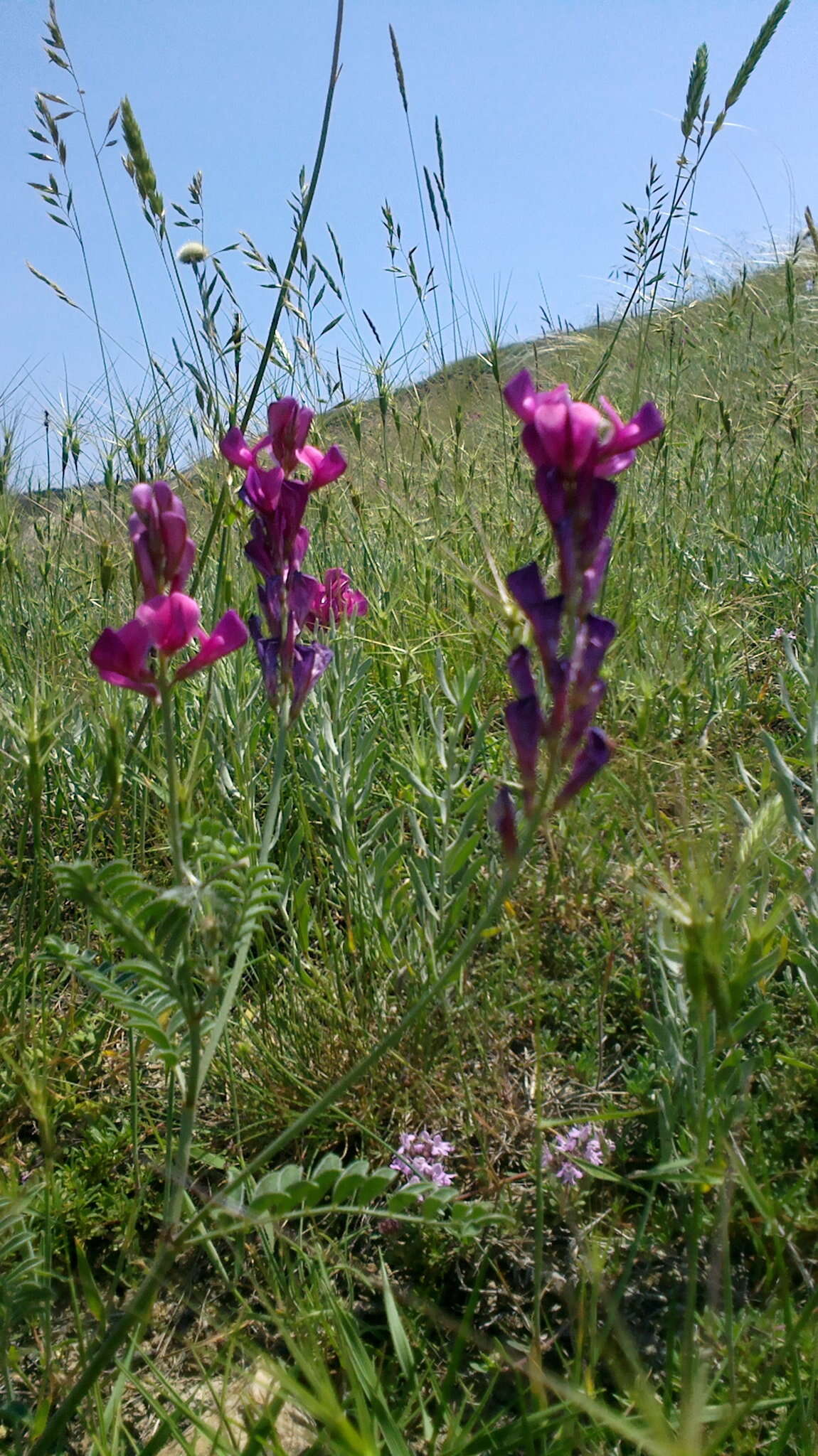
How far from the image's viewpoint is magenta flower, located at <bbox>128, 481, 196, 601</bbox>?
1.05m

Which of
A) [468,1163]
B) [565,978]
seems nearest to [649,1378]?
[468,1163]

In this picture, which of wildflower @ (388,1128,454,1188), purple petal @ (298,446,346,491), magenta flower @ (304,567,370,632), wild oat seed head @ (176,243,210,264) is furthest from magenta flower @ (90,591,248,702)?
wild oat seed head @ (176,243,210,264)

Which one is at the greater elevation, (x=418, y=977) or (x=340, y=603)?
(x=340, y=603)

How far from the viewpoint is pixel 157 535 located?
1063mm

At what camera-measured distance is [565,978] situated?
1.80 metres

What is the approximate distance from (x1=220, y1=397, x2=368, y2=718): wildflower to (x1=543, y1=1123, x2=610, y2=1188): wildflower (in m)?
0.75

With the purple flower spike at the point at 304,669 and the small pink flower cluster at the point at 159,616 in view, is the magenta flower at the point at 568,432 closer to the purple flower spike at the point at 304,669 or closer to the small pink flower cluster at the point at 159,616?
the small pink flower cluster at the point at 159,616

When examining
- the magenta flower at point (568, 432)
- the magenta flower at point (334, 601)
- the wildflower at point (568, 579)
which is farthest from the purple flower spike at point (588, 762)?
the magenta flower at point (334, 601)

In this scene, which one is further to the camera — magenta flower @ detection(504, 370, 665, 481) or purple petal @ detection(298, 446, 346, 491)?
purple petal @ detection(298, 446, 346, 491)

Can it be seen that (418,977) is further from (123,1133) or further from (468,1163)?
(123,1133)

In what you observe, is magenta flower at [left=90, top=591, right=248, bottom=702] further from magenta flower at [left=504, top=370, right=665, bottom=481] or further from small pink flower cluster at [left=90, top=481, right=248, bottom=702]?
magenta flower at [left=504, top=370, right=665, bottom=481]

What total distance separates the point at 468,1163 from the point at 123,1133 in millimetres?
548

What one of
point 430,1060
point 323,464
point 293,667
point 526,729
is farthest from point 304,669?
point 430,1060

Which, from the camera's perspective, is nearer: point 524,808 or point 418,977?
point 524,808
